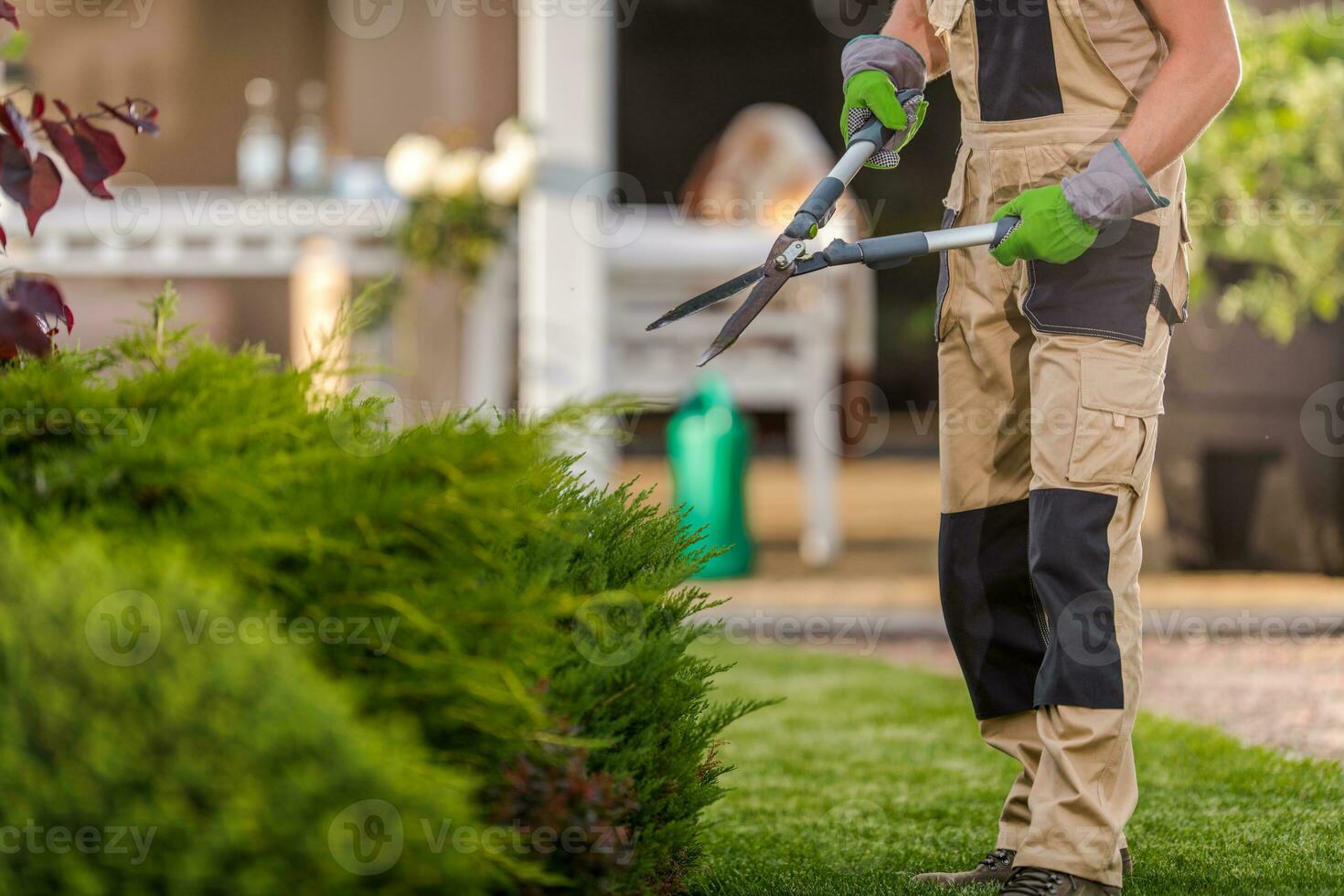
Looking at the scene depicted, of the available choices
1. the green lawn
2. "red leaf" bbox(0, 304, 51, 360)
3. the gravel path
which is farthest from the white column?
"red leaf" bbox(0, 304, 51, 360)

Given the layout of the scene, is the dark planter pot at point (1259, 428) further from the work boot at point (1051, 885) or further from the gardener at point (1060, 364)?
the work boot at point (1051, 885)

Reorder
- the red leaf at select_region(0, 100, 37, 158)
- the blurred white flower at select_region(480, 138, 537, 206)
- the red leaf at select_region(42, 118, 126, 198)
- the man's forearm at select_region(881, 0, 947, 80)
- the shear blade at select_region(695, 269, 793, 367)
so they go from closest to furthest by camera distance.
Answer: the red leaf at select_region(0, 100, 37, 158)
the red leaf at select_region(42, 118, 126, 198)
the shear blade at select_region(695, 269, 793, 367)
the man's forearm at select_region(881, 0, 947, 80)
the blurred white flower at select_region(480, 138, 537, 206)

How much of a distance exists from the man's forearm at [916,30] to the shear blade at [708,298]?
1.89 ft

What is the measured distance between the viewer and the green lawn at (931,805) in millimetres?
2113

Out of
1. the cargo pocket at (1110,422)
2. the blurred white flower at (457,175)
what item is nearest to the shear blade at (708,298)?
the cargo pocket at (1110,422)

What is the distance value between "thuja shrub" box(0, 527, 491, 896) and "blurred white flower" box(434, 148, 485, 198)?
4.36m

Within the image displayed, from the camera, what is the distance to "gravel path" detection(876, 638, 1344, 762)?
3.32m

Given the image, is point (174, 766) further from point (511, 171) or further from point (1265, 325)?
point (1265, 325)

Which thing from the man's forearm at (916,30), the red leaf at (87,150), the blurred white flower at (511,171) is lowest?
the red leaf at (87,150)

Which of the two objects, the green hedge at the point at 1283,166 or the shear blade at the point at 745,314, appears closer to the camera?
the shear blade at the point at 745,314

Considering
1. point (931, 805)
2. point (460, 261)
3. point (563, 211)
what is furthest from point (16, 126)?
point (460, 261)

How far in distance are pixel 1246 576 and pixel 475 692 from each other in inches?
181

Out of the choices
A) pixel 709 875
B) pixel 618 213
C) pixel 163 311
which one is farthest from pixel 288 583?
pixel 618 213

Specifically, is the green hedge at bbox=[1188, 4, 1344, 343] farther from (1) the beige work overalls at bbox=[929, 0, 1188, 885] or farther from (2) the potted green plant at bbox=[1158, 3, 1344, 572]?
(1) the beige work overalls at bbox=[929, 0, 1188, 885]
